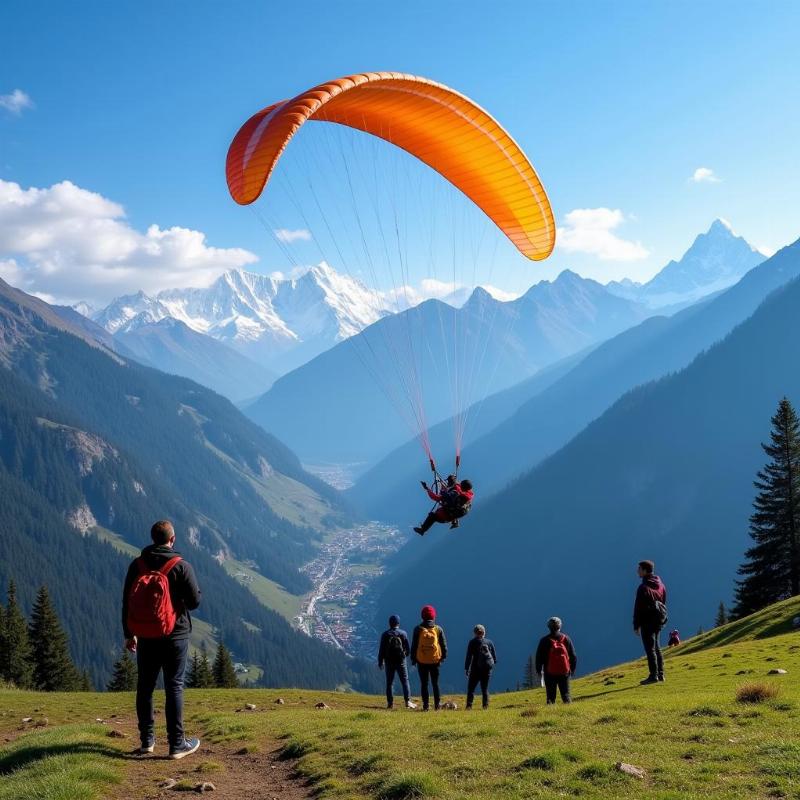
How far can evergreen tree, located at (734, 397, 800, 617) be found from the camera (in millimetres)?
43469

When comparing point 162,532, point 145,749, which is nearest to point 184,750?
point 145,749

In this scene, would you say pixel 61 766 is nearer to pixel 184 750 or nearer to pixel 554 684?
pixel 184 750

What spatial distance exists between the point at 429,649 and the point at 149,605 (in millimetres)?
8997

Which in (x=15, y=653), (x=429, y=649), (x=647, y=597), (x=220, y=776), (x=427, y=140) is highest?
(x=427, y=140)

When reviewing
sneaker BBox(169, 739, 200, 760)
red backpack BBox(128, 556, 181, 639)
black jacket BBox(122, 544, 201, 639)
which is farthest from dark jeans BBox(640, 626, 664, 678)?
red backpack BBox(128, 556, 181, 639)

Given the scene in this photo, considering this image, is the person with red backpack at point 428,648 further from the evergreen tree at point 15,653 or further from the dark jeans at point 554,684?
the evergreen tree at point 15,653

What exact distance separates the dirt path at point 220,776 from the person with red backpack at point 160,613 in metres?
0.67

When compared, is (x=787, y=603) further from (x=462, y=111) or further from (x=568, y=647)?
(x=462, y=111)

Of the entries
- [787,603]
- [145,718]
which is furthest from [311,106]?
[787,603]

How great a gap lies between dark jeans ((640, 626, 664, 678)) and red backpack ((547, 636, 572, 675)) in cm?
253

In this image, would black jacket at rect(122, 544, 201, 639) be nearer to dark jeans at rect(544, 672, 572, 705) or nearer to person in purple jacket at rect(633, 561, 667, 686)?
dark jeans at rect(544, 672, 572, 705)

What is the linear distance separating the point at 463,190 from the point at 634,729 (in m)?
19.9

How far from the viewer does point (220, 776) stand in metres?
10.3

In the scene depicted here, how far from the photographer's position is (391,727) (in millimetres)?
12695
